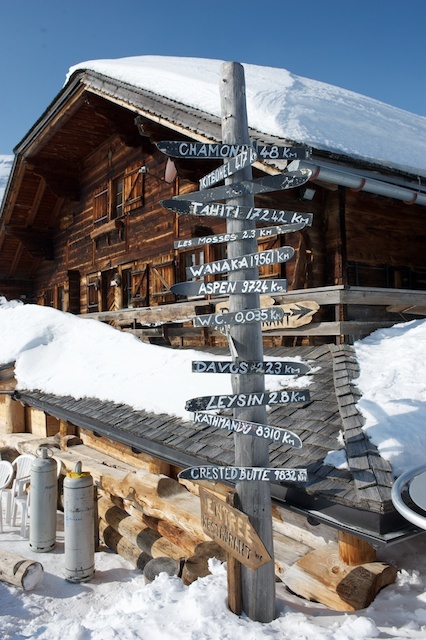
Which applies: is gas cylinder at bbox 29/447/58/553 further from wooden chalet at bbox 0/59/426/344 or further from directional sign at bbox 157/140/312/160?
directional sign at bbox 157/140/312/160

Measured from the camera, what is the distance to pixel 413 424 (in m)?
3.98

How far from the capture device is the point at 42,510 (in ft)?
24.1

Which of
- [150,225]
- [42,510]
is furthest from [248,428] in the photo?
[150,225]

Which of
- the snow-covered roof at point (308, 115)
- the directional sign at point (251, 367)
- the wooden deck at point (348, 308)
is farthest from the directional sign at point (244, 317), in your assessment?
the snow-covered roof at point (308, 115)

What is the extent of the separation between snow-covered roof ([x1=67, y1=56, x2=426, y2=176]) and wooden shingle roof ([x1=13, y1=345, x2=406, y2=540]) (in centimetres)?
304

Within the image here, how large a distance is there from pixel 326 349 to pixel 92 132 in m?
9.92

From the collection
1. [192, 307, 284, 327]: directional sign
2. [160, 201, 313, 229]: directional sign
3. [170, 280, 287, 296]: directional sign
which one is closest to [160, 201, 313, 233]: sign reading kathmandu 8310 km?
[160, 201, 313, 229]: directional sign

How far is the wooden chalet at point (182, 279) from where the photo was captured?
3730 millimetres

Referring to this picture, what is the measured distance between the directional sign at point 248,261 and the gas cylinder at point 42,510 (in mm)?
5067

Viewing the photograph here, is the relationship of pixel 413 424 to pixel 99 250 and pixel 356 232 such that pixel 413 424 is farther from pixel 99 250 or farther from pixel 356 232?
pixel 99 250

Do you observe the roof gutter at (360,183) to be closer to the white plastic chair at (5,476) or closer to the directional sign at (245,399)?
the directional sign at (245,399)

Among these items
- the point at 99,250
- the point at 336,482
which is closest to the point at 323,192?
the point at 336,482

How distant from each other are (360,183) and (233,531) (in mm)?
4634

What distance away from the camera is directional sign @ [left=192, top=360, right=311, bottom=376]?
3387 mm
